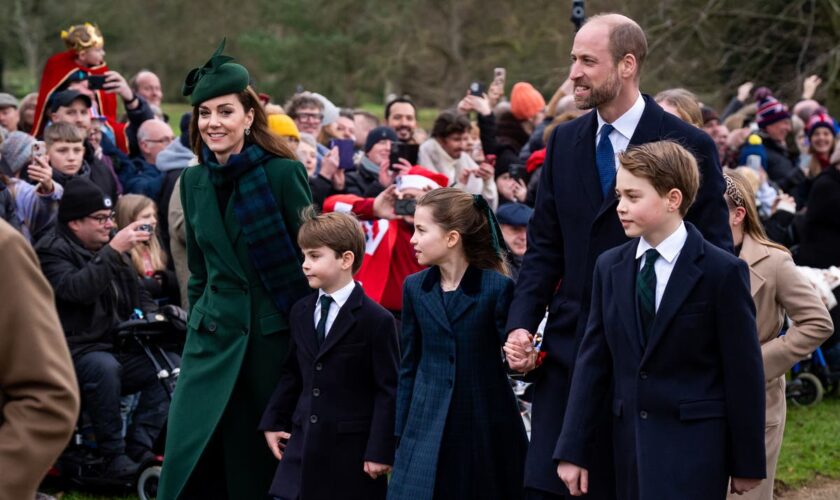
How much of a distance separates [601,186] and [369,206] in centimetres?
291

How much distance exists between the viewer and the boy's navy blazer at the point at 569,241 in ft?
15.2

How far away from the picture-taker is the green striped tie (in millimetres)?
4273

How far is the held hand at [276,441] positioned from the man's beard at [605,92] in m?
1.93

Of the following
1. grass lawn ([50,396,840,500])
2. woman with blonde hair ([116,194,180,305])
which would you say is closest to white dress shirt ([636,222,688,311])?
grass lawn ([50,396,840,500])

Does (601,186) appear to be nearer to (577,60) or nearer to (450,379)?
(577,60)

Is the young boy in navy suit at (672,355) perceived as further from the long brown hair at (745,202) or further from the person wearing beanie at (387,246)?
the person wearing beanie at (387,246)

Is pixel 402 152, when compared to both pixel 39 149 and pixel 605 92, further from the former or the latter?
pixel 605 92

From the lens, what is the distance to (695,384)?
13.8 feet

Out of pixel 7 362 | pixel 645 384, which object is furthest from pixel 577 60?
pixel 7 362

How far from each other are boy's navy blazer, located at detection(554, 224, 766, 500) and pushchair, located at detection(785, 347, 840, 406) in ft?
19.7

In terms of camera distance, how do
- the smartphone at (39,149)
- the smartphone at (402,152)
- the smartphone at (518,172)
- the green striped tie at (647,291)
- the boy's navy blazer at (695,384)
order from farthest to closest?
the smartphone at (518,172) → the smartphone at (402,152) → the smartphone at (39,149) → the green striped tie at (647,291) → the boy's navy blazer at (695,384)

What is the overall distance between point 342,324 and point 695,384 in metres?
1.71

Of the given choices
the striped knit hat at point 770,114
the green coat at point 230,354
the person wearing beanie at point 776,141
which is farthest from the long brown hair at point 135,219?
the striped knit hat at point 770,114

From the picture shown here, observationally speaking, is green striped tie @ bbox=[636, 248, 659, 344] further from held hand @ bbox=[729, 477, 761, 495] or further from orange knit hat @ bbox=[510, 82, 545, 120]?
orange knit hat @ bbox=[510, 82, 545, 120]
